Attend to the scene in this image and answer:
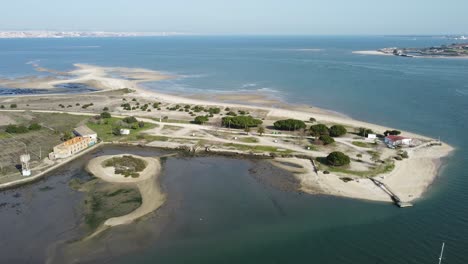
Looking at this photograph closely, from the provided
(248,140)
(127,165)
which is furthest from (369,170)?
(127,165)

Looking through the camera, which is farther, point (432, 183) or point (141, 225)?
point (432, 183)

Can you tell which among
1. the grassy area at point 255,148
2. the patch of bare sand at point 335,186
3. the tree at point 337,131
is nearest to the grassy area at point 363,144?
the tree at point 337,131

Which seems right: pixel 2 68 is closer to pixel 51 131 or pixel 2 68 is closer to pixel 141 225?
pixel 51 131

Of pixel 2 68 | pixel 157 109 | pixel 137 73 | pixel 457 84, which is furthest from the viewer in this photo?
pixel 2 68

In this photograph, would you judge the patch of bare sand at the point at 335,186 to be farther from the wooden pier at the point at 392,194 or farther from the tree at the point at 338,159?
the tree at the point at 338,159

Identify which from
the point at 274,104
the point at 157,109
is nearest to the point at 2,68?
the point at 157,109

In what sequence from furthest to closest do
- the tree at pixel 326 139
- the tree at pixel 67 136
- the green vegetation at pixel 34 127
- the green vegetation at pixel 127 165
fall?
1. the green vegetation at pixel 34 127
2. the tree at pixel 67 136
3. the tree at pixel 326 139
4. the green vegetation at pixel 127 165
